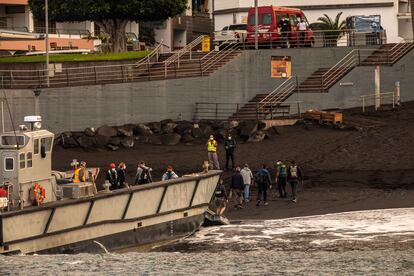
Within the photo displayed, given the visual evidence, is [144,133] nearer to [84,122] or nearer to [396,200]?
[84,122]

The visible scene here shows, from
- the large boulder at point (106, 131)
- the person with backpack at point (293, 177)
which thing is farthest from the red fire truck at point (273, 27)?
the person with backpack at point (293, 177)

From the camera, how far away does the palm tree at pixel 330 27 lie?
61.4m

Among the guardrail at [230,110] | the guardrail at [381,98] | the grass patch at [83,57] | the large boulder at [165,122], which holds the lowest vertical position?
the large boulder at [165,122]

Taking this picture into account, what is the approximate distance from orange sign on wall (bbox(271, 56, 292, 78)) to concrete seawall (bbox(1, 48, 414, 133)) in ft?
0.69

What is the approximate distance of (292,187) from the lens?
41.8 m

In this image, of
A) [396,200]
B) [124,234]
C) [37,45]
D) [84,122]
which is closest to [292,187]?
[396,200]

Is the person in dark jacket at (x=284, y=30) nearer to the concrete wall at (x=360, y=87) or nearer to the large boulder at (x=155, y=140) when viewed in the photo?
the concrete wall at (x=360, y=87)

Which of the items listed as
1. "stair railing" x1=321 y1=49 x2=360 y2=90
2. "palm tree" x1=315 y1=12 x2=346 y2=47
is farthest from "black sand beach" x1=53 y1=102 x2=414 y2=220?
"palm tree" x1=315 y1=12 x2=346 y2=47

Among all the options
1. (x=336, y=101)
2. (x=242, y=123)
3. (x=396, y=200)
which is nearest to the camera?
(x=396, y=200)

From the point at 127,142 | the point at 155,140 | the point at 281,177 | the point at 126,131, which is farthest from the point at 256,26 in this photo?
the point at 281,177

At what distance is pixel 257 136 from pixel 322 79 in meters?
7.30

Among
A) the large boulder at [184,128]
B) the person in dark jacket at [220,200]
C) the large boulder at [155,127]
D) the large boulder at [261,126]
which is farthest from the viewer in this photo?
the large boulder at [155,127]

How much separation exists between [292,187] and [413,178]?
478cm

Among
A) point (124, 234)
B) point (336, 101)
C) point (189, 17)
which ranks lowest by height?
point (124, 234)
